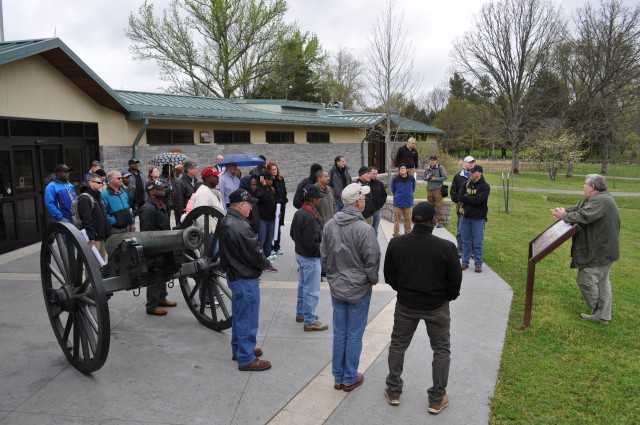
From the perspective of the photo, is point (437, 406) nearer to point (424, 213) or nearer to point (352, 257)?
point (352, 257)

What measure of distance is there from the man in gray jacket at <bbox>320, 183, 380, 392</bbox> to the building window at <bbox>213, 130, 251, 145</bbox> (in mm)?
A: 13323

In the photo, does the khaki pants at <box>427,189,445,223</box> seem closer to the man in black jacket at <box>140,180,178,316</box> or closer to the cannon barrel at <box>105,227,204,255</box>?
the man in black jacket at <box>140,180,178,316</box>

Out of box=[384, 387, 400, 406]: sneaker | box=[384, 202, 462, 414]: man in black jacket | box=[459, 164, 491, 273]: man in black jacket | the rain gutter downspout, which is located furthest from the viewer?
the rain gutter downspout

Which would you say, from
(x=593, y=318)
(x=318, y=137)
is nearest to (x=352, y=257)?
(x=593, y=318)

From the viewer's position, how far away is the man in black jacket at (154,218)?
600cm

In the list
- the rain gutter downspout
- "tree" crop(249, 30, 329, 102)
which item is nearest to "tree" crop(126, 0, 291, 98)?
"tree" crop(249, 30, 329, 102)

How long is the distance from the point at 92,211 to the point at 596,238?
6288mm

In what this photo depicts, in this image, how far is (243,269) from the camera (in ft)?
14.7

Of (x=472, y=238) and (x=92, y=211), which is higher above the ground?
(x=92, y=211)

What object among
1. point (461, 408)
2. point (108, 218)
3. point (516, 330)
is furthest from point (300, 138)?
point (461, 408)

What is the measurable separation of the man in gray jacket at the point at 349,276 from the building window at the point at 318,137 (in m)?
17.8

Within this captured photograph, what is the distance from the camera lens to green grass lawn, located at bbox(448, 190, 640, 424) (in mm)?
4184

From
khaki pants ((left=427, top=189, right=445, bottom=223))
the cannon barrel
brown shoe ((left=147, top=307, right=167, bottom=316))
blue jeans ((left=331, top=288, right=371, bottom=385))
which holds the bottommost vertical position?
brown shoe ((left=147, top=307, right=167, bottom=316))

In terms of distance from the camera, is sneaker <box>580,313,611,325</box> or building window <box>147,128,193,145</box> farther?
building window <box>147,128,193,145</box>
